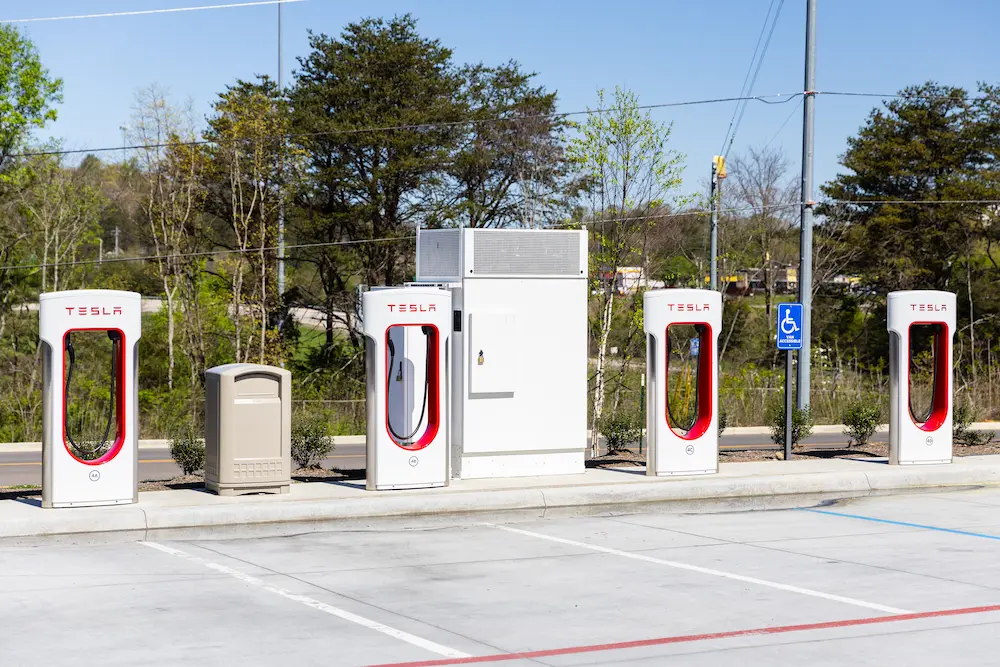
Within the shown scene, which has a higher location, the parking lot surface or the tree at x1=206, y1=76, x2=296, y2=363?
the tree at x1=206, y1=76, x2=296, y2=363

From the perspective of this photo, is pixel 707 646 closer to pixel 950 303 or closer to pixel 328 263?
pixel 950 303

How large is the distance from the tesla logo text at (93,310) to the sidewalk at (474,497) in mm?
1737

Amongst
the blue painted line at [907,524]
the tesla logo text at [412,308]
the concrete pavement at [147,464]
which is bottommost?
the concrete pavement at [147,464]

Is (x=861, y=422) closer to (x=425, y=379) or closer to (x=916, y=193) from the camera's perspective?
(x=425, y=379)

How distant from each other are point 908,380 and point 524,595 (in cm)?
769

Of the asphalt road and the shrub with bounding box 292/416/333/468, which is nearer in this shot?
the shrub with bounding box 292/416/333/468

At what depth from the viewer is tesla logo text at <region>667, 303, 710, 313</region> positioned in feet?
43.2

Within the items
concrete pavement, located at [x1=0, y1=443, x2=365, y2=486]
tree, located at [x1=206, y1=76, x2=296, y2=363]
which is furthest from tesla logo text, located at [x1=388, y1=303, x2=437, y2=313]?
tree, located at [x1=206, y1=76, x2=296, y2=363]

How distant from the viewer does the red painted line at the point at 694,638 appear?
670cm

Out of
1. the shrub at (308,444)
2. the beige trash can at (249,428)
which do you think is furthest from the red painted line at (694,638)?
the shrub at (308,444)

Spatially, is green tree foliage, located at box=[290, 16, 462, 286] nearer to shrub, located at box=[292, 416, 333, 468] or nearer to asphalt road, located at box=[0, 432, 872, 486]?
asphalt road, located at box=[0, 432, 872, 486]

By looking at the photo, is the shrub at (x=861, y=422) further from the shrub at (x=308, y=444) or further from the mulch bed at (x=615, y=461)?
the shrub at (x=308, y=444)

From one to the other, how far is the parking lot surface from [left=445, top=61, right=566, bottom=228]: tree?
27970mm

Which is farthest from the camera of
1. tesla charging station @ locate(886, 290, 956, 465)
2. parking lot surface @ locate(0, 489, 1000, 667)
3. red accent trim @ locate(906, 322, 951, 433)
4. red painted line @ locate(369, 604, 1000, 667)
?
red accent trim @ locate(906, 322, 951, 433)
